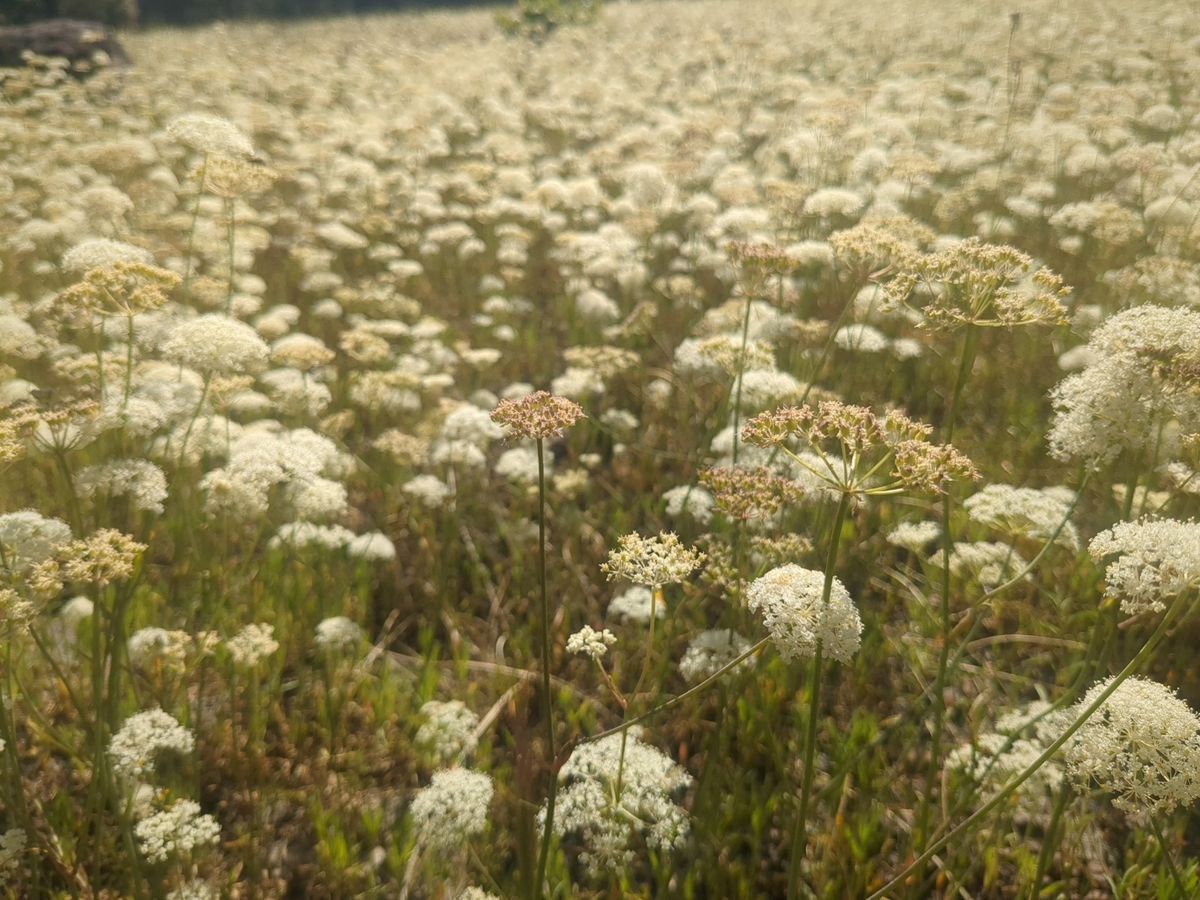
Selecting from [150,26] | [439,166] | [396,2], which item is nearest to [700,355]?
[439,166]

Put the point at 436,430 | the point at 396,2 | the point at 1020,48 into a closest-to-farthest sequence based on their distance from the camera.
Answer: the point at 436,430 → the point at 1020,48 → the point at 396,2

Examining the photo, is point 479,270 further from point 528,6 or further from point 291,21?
point 291,21

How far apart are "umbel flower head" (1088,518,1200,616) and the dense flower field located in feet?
0.04

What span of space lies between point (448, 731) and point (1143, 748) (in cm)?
237

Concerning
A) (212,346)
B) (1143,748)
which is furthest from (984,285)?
(212,346)

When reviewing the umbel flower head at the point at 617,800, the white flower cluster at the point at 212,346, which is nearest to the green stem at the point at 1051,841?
the umbel flower head at the point at 617,800

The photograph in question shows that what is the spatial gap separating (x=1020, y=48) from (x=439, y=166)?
26.5 feet

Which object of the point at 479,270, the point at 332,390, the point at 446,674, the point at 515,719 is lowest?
the point at 446,674

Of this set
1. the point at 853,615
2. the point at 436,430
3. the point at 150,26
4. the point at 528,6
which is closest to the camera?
the point at 853,615

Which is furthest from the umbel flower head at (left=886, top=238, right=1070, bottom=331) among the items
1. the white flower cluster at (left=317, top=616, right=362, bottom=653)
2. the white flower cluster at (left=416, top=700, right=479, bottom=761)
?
the white flower cluster at (left=317, top=616, right=362, bottom=653)

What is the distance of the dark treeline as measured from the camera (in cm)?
1945

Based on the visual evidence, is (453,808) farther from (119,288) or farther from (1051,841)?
(119,288)

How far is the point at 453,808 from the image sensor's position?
254cm

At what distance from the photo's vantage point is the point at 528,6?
1956cm
